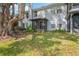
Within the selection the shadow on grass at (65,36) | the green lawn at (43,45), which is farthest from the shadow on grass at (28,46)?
the shadow on grass at (65,36)

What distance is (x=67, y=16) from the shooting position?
3.37 m

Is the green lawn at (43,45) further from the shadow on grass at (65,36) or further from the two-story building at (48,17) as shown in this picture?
the two-story building at (48,17)

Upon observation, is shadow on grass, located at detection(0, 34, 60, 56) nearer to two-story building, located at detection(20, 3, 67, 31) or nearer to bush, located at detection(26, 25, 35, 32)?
bush, located at detection(26, 25, 35, 32)

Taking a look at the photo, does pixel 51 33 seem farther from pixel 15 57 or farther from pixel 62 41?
pixel 15 57

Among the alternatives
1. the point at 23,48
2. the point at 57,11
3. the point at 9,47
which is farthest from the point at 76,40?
the point at 9,47

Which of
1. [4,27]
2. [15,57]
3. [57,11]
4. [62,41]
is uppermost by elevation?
[57,11]

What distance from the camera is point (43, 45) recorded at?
327 cm

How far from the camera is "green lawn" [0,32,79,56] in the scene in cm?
321

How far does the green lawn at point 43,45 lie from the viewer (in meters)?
3.21

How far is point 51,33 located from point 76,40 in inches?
16.6

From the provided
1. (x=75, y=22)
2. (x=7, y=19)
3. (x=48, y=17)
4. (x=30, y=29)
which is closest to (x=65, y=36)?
(x=75, y=22)

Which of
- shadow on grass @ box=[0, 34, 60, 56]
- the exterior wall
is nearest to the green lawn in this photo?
shadow on grass @ box=[0, 34, 60, 56]

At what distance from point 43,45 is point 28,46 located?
243 millimetres

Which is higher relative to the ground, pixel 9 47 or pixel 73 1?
pixel 73 1
